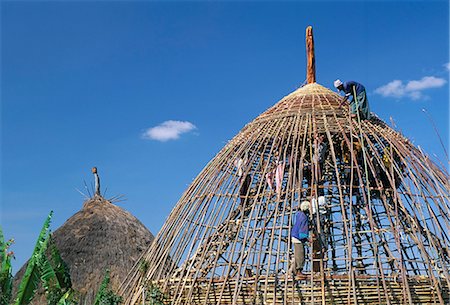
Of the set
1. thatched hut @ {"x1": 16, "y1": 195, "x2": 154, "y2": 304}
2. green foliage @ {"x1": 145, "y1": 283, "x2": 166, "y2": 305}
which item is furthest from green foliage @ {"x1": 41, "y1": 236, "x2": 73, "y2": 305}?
thatched hut @ {"x1": 16, "y1": 195, "x2": 154, "y2": 304}

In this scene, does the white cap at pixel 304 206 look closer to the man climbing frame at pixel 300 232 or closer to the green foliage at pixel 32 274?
the man climbing frame at pixel 300 232

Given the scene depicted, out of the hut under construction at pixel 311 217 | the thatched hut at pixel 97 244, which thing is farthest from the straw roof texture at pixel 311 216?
the thatched hut at pixel 97 244

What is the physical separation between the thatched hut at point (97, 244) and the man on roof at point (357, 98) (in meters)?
7.52

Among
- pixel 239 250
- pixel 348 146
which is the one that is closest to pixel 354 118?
pixel 348 146

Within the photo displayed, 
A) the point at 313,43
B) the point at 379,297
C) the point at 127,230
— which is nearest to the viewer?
the point at 379,297

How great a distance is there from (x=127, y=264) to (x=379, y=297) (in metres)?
8.63

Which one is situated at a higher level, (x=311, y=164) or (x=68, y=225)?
(x=68, y=225)

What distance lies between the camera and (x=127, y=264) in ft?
50.4

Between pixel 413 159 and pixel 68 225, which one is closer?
pixel 413 159

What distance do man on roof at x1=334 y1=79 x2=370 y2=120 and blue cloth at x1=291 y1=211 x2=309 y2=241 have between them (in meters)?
2.37

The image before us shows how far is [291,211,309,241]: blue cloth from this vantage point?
9047 millimetres

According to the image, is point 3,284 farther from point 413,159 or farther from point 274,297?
point 413,159

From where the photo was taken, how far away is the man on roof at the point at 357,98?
10.5m

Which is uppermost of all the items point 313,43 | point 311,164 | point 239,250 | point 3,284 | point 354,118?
point 313,43
